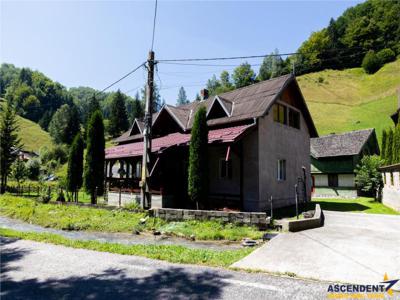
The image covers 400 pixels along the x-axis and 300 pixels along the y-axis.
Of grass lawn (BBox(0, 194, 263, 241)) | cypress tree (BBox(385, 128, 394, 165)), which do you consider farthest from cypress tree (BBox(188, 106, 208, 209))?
cypress tree (BBox(385, 128, 394, 165))

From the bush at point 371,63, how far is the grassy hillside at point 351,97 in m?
2.05

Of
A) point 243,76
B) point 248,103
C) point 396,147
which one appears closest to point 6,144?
point 248,103

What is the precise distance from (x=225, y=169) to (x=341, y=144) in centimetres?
2270

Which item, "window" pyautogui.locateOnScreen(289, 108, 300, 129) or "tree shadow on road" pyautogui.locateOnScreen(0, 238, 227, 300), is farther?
"window" pyautogui.locateOnScreen(289, 108, 300, 129)

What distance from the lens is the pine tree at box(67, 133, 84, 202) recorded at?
21.9m

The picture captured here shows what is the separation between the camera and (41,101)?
125812 mm

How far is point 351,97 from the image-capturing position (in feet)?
241

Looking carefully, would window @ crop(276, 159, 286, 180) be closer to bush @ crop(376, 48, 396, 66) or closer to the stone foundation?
the stone foundation

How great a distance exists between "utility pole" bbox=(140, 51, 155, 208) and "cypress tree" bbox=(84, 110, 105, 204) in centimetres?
669

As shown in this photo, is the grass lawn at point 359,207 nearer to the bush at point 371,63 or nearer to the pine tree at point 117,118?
the pine tree at point 117,118

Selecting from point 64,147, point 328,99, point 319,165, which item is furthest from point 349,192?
point 64,147

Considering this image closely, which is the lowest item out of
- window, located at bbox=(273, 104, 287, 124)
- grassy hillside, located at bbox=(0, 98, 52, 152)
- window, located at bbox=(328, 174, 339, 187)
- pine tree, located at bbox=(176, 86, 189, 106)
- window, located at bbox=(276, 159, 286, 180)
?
window, located at bbox=(328, 174, 339, 187)

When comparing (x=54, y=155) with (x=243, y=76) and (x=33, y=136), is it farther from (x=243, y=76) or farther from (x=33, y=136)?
(x=243, y=76)

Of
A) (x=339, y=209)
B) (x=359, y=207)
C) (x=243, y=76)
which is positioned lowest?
(x=359, y=207)
